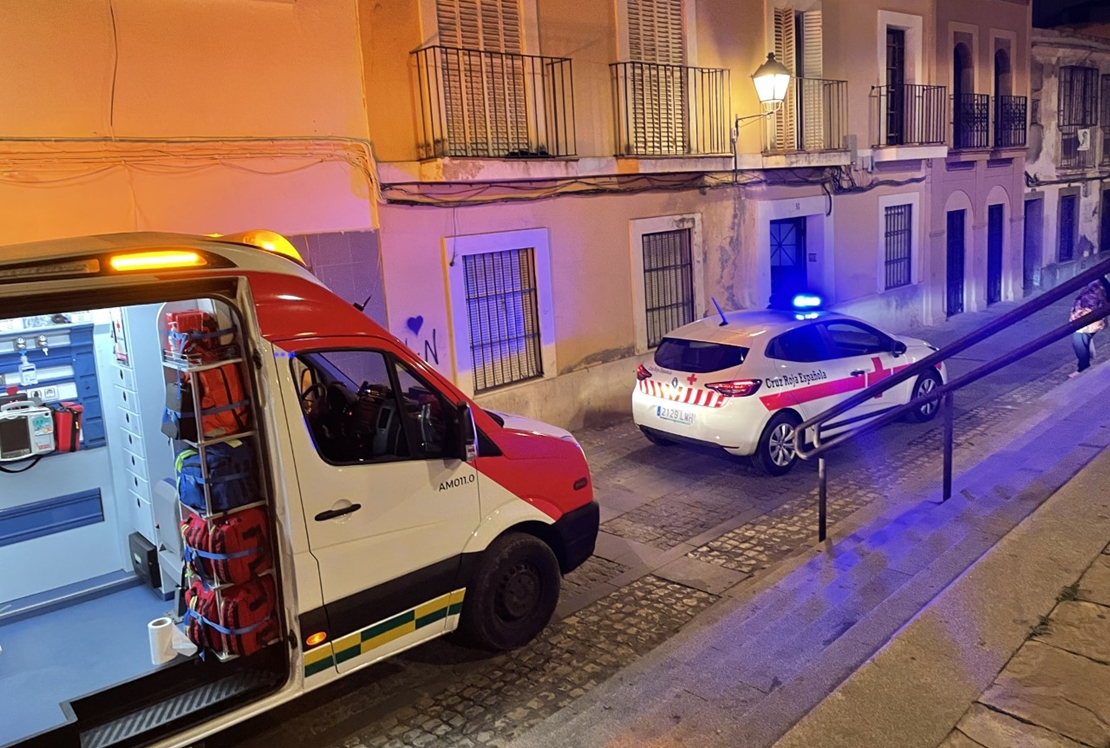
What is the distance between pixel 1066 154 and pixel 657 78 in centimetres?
1677

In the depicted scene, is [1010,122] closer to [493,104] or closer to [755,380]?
[493,104]

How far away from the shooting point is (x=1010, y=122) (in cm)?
2011

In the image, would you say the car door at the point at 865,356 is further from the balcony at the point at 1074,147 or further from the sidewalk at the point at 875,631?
the balcony at the point at 1074,147

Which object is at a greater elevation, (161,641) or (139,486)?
(139,486)

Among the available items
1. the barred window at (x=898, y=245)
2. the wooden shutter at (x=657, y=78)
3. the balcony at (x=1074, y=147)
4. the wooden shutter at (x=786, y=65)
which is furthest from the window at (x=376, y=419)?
the balcony at (x=1074, y=147)

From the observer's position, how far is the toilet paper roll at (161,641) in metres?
4.35

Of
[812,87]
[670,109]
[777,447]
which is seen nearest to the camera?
[777,447]

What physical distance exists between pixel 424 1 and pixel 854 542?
7041 millimetres

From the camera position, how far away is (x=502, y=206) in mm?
10391

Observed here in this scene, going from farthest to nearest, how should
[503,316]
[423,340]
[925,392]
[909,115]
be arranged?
[909,115]
[503,316]
[925,392]
[423,340]

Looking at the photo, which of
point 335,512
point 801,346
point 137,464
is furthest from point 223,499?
point 801,346

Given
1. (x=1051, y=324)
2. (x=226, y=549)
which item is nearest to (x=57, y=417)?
(x=226, y=549)

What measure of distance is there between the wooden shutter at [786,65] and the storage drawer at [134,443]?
1146 cm

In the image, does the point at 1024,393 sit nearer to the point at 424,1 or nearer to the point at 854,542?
the point at 854,542
